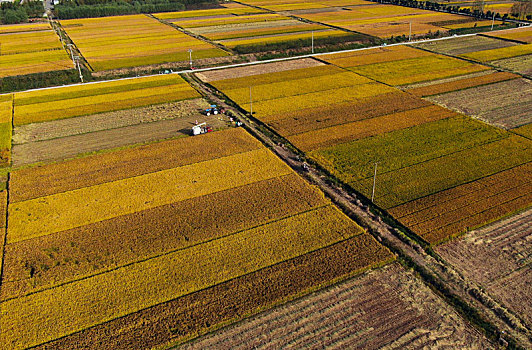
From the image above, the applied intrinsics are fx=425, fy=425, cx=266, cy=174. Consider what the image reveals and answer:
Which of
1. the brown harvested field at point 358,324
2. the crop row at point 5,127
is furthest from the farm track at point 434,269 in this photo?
the crop row at point 5,127

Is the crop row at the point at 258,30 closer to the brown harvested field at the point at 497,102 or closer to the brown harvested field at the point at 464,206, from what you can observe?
the brown harvested field at the point at 497,102

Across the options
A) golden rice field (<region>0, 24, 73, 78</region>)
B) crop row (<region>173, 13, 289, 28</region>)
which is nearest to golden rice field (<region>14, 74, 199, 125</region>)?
golden rice field (<region>0, 24, 73, 78</region>)

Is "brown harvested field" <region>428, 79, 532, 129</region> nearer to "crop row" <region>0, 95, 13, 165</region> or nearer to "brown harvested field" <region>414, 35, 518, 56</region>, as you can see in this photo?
"brown harvested field" <region>414, 35, 518, 56</region>

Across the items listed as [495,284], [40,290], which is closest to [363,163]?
[495,284]

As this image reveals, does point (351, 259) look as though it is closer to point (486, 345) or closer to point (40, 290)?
point (486, 345)

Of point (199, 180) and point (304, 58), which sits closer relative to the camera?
point (199, 180)

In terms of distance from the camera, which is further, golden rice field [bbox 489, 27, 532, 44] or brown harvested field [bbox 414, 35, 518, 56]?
golden rice field [bbox 489, 27, 532, 44]

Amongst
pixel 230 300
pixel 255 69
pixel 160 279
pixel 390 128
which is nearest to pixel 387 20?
pixel 255 69
